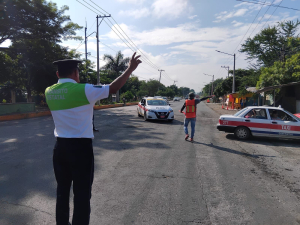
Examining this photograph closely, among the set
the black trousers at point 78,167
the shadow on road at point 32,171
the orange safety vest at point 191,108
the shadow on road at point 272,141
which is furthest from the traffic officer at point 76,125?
the shadow on road at point 272,141

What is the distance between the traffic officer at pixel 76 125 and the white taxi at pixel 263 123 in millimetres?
8051

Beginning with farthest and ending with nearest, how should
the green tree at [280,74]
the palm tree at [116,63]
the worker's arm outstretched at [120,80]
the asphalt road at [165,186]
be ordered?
the palm tree at [116,63], the green tree at [280,74], the asphalt road at [165,186], the worker's arm outstretched at [120,80]

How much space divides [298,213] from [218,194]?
1.16m

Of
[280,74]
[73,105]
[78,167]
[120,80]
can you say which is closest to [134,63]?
[120,80]

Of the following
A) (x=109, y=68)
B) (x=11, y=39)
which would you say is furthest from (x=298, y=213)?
(x=109, y=68)

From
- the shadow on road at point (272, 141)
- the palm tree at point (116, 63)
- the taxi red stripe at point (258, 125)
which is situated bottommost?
the shadow on road at point (272, 141)

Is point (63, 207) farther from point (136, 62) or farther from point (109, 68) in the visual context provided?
point (109, 68)

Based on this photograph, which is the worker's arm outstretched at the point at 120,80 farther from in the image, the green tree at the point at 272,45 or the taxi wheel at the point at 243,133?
the green tree at the point at 272,45

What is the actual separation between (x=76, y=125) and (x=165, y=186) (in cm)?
267

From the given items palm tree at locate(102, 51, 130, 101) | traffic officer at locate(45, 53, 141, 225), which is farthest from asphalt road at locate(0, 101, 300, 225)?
palm tree at locate(102, 51, 130, 101)

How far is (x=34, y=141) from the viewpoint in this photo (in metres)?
8.49

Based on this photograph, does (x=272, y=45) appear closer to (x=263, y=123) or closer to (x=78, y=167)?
(x=263, y=123)

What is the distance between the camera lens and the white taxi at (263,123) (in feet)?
29.9

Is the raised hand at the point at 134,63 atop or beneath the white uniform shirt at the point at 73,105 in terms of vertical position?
atop
